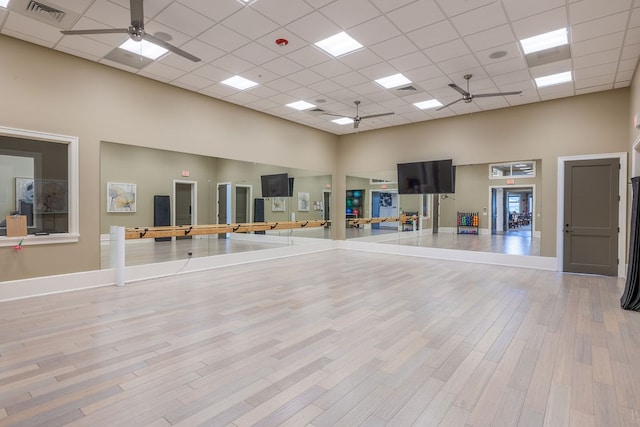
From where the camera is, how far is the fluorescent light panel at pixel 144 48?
5084 millimetres

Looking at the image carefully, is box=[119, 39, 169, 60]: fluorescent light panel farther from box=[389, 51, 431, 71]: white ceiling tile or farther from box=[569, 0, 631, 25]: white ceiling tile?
box=[569, 0, 631, 25]: white ceiling tile

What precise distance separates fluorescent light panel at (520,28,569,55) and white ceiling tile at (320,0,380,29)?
8.00ft

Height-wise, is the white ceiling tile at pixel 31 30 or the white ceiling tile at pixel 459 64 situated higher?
the white ceiling tile at pixel 459 64

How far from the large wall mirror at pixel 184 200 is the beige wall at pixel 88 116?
18 centimetres

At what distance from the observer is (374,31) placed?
4.68 metres

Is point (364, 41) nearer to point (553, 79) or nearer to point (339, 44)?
point (339, 44)

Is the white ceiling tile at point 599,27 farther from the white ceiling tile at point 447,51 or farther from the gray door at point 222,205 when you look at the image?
the gray door at point 222,205

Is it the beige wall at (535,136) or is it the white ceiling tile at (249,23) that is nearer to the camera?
the white ceiling tile at (249,23)

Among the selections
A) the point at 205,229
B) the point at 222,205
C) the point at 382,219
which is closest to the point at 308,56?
the point at 222,205

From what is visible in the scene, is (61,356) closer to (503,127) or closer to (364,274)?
(364,274)

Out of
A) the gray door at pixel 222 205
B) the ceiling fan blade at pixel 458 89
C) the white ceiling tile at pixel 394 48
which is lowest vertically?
the gray door at pixel 222 205

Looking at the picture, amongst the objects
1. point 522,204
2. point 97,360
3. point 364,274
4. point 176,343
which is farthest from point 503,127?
point 522,204

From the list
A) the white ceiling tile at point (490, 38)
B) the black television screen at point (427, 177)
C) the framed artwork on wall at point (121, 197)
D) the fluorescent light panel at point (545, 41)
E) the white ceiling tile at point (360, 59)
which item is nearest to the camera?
the white ceiling tile at point (490, 38)

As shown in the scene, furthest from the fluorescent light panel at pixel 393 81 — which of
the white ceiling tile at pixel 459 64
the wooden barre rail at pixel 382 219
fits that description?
the wooden barre rail at pixel 382 219
